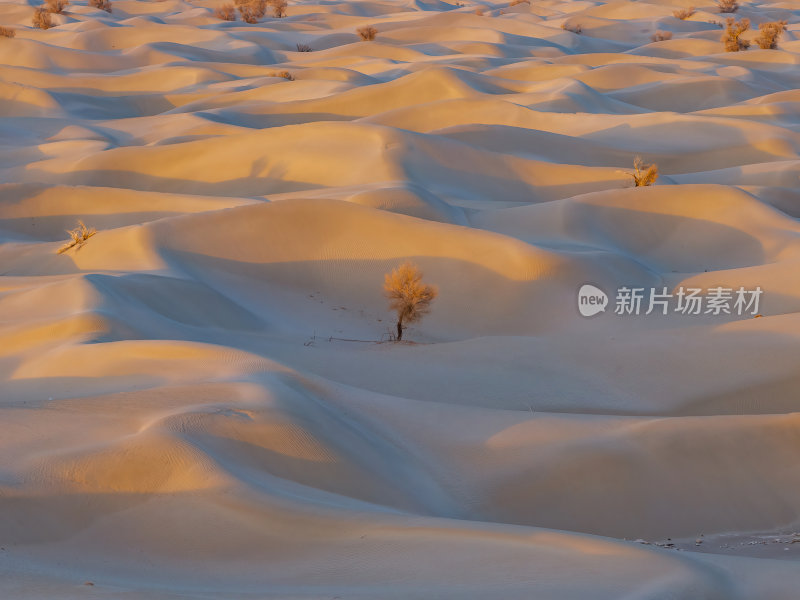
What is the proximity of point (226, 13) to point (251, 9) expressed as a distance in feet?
3.94

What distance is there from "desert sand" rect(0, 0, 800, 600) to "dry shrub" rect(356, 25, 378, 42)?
1440cm

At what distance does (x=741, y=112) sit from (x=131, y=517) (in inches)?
951

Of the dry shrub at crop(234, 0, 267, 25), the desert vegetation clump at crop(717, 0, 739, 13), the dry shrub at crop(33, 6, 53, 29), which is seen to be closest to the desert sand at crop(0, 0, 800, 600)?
the dry shrub at crop(33, 6, 53, 29)

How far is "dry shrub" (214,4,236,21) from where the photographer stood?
49.0 meters

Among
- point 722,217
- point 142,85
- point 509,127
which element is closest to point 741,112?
point 509,127

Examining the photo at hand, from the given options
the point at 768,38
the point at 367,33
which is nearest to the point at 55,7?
the point at 367,33

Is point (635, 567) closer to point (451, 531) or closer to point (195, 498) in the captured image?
point (451, 531)

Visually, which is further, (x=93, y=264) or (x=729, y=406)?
(x=93, y=264)

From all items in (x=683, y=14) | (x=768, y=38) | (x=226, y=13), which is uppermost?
(x=768, y=38)

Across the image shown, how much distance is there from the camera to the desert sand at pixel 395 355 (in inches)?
212

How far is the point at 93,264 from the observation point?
13.7 metres

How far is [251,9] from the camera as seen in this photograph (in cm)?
4941

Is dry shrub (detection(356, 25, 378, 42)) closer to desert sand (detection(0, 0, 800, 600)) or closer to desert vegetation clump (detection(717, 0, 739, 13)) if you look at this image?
desert sand (detection(0, 0, 800, 600))

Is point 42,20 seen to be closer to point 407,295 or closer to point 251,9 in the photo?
point 251,9
